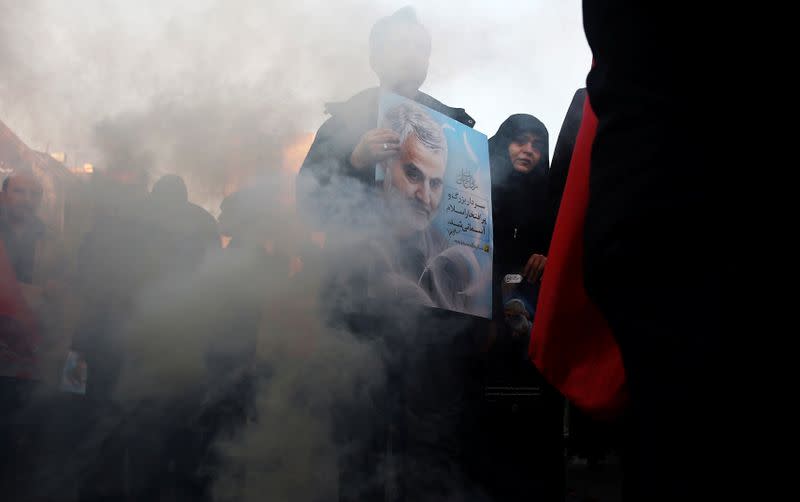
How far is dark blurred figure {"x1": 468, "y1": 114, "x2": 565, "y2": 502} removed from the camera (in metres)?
2.69

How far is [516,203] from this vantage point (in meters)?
2.93

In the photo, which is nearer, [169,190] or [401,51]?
[401,51]

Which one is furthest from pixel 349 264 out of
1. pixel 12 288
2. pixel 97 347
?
pixel 12 288

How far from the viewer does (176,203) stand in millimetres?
2738

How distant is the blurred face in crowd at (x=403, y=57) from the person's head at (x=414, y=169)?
6.4 inches

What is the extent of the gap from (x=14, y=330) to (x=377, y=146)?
1.51 m

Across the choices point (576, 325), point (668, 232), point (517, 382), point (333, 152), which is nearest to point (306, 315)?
point (333, 152)

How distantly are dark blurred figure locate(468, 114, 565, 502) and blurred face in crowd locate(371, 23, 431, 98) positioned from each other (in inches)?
23.1

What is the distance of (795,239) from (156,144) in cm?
230

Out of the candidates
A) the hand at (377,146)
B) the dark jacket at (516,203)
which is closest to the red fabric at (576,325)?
the hand at (377,146)

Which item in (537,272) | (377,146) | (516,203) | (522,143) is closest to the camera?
(377,146)

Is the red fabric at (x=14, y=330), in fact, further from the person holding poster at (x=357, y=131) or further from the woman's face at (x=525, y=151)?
the woman's face at (x=525, y=151)

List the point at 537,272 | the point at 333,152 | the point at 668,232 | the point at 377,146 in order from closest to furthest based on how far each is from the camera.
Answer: the point at 668,232 → the point at 377,146 → the point at 333,152 → the point at 537,272

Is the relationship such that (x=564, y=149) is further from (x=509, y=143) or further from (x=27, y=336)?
(x=27, y=336)
